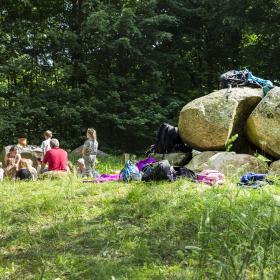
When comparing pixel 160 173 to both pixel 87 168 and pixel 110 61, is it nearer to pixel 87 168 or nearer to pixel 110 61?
pixel 87 168

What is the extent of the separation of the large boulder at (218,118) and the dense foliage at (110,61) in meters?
8.12

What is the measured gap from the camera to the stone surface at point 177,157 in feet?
34.7

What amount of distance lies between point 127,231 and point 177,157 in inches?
237

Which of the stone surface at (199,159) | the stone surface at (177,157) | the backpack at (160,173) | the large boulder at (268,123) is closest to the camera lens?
the backpack at (160,173)

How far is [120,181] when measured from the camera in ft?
26.9

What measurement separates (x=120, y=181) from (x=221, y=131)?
10.4 ft

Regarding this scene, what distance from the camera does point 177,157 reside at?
34.9 ft

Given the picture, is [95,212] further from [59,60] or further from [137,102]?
[59,60]

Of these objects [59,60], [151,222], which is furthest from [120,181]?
[59,60]

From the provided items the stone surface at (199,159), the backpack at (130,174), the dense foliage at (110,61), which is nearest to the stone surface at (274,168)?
the stone surface at (199,159)

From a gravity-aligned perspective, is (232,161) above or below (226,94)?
below

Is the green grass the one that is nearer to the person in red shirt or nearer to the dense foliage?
the person in red shirt

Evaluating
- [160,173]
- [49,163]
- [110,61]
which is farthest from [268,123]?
[110,61]

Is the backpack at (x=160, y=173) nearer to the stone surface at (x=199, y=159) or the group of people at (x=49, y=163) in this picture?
the group of people at (x=49, y=163)
